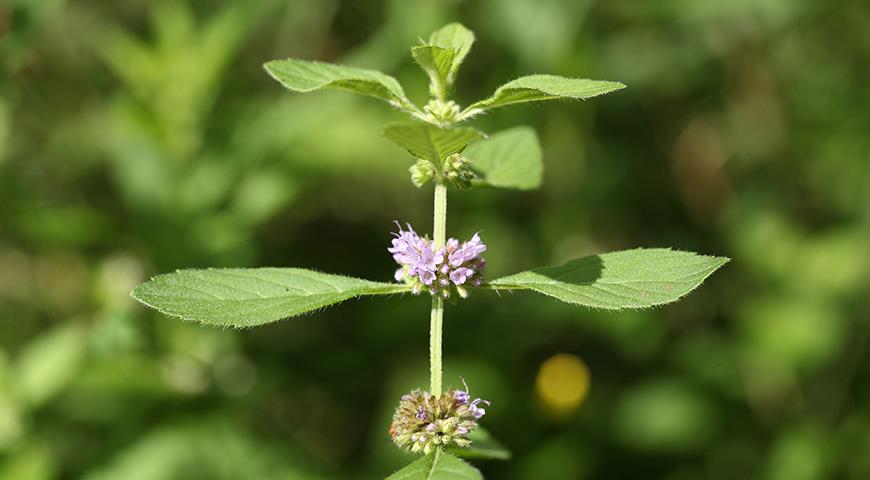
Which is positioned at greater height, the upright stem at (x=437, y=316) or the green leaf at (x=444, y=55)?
the green leaf at (x=444, y=55)

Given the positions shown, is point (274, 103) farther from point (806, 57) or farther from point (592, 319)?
point (806, 57)

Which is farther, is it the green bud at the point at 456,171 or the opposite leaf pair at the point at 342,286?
the green bud at the point at 456,171

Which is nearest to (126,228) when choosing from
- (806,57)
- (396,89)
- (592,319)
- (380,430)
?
(380,430)

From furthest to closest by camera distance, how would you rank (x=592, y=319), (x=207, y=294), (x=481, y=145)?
(x=592, y=319)
(x=481, y=145)
(x=207, y=294)

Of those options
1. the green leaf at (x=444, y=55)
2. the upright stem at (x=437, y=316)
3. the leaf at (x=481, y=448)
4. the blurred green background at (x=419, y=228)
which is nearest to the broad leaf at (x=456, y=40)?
the green leaf at (x=444, y=55)

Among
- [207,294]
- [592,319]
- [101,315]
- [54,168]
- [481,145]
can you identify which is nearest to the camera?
[207,294]

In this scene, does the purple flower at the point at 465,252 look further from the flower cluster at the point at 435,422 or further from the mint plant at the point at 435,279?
the flower cluster at the point at 435,422
